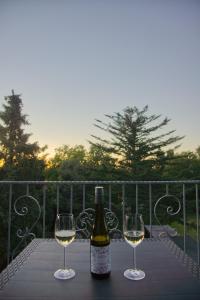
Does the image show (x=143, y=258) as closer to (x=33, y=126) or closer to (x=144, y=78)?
(x=144, y=78)

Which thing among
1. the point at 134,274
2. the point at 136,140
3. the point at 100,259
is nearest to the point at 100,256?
the point at 100,259

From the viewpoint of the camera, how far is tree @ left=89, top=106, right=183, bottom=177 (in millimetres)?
15938

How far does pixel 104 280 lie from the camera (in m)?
0.86

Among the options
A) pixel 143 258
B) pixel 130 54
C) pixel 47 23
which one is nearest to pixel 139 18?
pixel 130 54

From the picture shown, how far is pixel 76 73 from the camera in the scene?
1234cm

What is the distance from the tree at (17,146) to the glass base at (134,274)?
13.5m

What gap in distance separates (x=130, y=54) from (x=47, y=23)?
199 inches

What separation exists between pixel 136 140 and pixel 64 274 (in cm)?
1574

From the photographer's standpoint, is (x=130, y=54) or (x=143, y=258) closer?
(x=143, y=258)

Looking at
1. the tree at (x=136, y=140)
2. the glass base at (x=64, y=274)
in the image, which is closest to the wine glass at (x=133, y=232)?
the glass base at (x=64, y=274)

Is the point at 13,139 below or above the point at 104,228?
above

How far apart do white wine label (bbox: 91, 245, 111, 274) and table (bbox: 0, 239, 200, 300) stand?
3 centimetres

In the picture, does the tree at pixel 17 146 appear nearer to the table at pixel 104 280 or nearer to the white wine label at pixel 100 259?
the table at pixel 104 280

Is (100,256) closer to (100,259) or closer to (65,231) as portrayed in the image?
(100,259)
